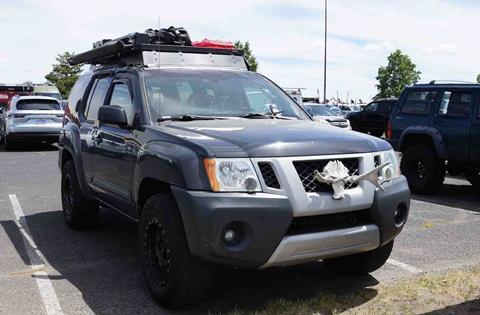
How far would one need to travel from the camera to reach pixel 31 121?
1653cm

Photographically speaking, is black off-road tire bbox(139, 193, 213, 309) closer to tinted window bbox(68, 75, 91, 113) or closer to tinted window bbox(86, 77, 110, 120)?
tinted window bbox(86, 77, 110, 120)

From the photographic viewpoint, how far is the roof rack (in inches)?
209

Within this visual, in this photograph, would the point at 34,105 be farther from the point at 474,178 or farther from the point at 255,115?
the point at 255,115

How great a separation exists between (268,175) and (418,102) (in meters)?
6.41

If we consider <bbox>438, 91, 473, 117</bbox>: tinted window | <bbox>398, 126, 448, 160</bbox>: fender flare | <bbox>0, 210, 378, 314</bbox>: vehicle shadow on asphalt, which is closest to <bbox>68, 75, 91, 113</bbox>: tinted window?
<bbox>0, 210, 378, 314</bbox>: vehicle shadow on asphalt

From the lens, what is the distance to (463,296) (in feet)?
13.7

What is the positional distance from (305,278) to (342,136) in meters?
1.35

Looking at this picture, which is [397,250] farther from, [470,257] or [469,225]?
[469,225]

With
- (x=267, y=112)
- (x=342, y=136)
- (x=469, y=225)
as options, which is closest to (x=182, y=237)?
(x=342, y=136)

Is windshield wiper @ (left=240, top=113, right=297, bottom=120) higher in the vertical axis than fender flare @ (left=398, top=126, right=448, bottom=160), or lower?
higher

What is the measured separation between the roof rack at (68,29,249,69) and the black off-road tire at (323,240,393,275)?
2.26 meters

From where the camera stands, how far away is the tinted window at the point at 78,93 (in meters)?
6.46

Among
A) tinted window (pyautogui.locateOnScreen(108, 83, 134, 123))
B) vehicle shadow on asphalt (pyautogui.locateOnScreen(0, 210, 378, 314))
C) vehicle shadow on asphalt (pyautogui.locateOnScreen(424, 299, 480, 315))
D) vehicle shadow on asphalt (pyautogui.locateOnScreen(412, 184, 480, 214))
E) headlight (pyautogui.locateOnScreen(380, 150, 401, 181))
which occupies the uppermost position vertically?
tinted window (pyautogui.locateOnScreen(108, 83, 134, 123))

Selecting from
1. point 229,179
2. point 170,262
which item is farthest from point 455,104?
point 170,262
